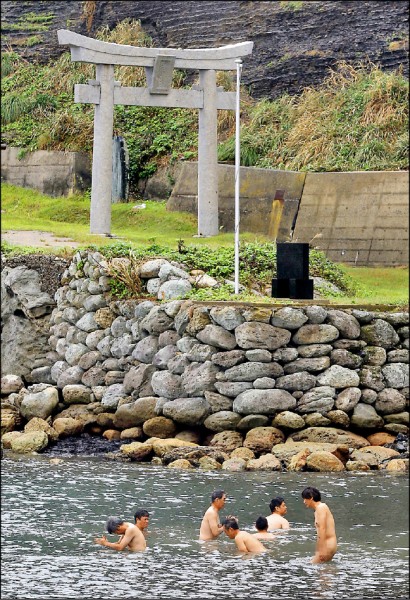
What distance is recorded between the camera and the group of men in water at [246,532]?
54.0ft

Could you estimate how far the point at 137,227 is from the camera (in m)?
29.5

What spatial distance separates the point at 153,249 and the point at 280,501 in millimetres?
8683

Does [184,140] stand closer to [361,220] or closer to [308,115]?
[308,115]

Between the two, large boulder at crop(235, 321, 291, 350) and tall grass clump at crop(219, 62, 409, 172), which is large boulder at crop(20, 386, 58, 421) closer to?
large boulder at crop(235, 321, 291, 350)

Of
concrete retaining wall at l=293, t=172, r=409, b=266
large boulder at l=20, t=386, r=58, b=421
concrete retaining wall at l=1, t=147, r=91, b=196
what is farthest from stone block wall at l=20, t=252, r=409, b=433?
concrete retaining wall at l=1, t=147, r=91, b=196

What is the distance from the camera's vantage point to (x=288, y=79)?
106 feet

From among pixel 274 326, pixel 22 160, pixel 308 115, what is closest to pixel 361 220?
pixel 308 115

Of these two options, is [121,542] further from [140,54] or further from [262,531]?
[140,54]

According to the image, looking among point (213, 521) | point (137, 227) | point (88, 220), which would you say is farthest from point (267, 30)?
point (213, 521)

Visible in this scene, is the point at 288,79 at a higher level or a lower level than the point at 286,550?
higher

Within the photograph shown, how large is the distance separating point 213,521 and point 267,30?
1812 cm

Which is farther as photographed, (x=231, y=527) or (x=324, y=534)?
(x=231, y=527)

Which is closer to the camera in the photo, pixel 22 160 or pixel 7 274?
pixel 7 274

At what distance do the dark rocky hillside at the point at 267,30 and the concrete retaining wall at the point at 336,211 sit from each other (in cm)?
385
